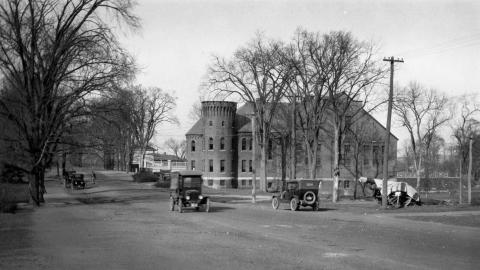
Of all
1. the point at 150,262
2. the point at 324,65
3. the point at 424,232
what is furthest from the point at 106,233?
the point at 324,65

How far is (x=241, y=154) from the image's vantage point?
80000 mm

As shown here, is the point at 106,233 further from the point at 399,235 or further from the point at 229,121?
the point at 229,121

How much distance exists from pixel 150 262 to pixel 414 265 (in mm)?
5822

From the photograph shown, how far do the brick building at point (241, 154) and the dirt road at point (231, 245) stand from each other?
54.4 meters

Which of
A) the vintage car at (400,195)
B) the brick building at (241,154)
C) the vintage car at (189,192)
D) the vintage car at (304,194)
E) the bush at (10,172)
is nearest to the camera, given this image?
the vintage car at (189,192)

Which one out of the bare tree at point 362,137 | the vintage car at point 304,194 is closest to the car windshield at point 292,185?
the vintage car at point 304,194

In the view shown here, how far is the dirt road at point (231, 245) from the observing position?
12.1 metres

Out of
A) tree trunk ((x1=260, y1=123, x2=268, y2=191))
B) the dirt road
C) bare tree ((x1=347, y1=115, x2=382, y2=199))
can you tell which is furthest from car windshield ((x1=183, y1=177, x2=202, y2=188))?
bare tree ((x1=347, y1=115, x2=382, y2=199))

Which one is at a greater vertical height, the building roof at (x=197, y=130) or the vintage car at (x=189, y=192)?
the building roof at (x=197, y=130)

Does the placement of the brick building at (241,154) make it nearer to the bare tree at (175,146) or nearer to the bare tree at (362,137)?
the bare tree at (362,137)

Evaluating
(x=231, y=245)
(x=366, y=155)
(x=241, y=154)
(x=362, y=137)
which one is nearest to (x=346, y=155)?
(x=366, y=155)

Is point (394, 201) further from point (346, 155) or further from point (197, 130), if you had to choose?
point (197, 130)

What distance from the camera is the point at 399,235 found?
18.9 m

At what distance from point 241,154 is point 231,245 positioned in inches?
2548
